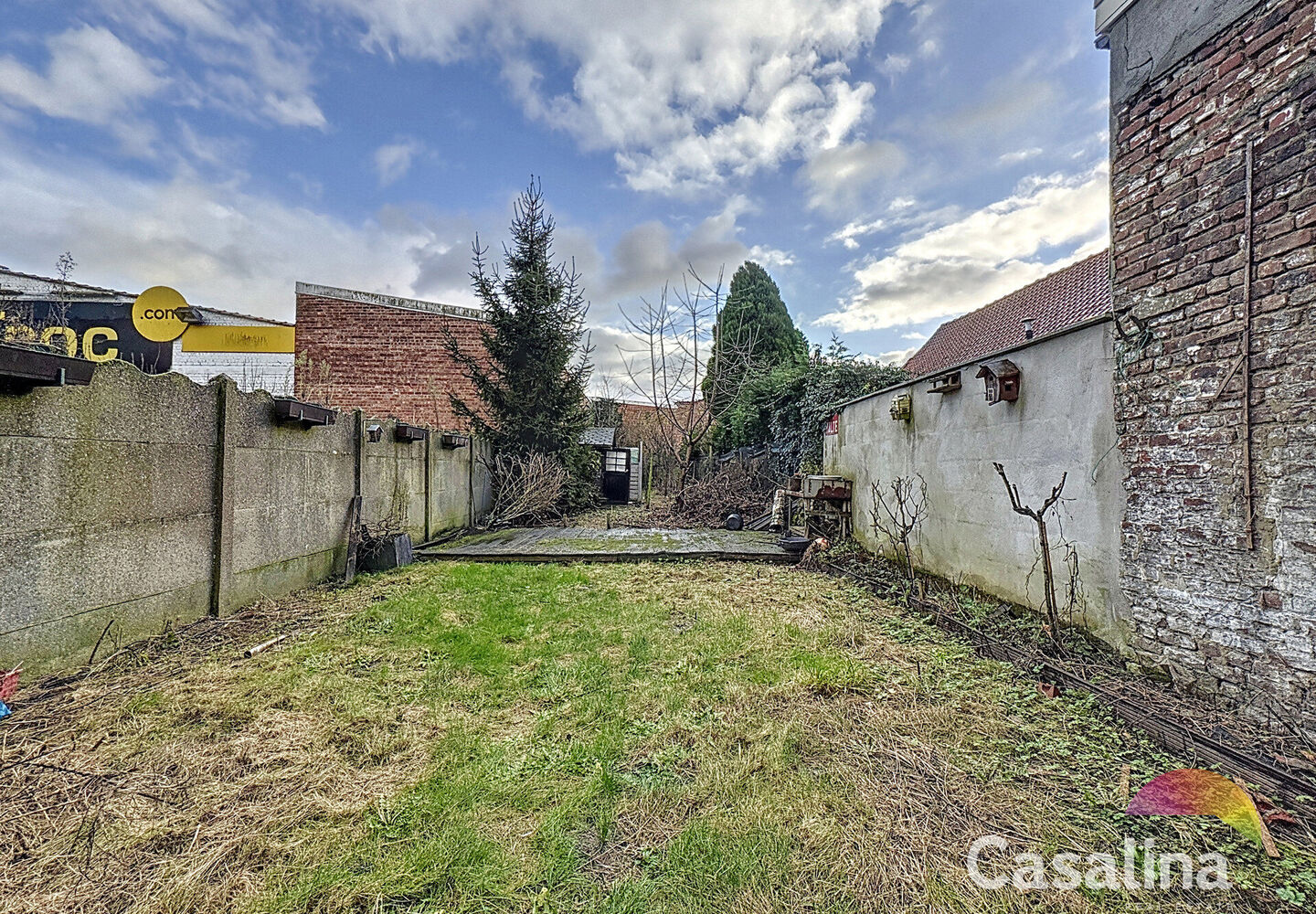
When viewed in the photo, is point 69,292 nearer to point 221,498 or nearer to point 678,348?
point 221,498

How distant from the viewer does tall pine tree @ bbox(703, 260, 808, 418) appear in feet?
42.8

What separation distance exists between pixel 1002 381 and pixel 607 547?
16.5 ft

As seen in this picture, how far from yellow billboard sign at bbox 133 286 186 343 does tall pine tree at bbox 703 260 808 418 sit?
32.5ft

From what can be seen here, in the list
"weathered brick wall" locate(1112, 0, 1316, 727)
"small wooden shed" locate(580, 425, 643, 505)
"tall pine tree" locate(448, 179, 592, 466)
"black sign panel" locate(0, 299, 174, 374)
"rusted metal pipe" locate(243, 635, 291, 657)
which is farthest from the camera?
"small wooden shed" locate(580, 425, 643, 505)

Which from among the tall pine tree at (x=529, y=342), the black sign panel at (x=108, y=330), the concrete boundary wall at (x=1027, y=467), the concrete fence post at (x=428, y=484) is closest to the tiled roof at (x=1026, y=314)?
the concrete boundary wall at (x=1027, y=467)

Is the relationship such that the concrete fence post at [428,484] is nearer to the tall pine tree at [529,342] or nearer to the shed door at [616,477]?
the tall pine tree at [529,342]

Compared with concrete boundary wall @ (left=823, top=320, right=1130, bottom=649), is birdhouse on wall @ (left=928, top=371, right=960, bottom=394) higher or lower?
higher

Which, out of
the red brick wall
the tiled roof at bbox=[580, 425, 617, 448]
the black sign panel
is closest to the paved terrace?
the red brick wall

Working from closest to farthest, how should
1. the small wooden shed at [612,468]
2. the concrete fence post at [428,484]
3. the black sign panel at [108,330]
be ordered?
the concrete fence post at [428,484], the black sign panel at [108,330], the small wooden shed at [612,468]

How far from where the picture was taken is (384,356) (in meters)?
11.3

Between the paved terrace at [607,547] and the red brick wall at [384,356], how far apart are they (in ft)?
14.8

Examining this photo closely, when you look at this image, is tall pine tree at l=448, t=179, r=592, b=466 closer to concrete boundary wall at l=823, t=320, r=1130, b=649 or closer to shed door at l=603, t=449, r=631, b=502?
shed door at l=603, t=449, r=631, b=502

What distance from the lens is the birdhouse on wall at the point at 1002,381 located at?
371cm

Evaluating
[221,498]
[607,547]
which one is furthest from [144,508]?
[607,547]
